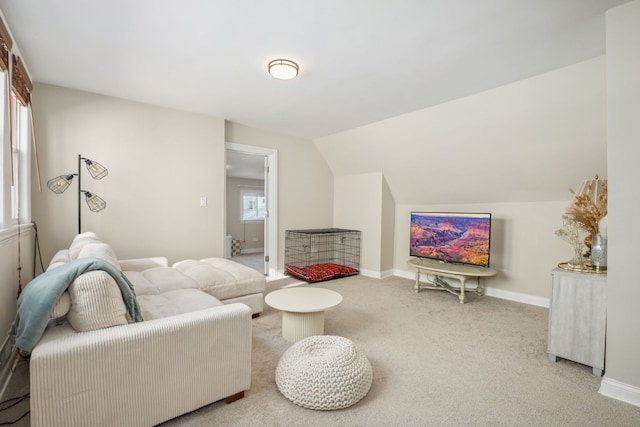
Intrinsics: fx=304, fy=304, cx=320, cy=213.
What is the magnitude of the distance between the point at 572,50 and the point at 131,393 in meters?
3.61

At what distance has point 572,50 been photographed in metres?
2.31

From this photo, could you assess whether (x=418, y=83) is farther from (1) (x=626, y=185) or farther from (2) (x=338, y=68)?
(1) (x=626, y=185)

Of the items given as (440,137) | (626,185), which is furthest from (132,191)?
(626,185)

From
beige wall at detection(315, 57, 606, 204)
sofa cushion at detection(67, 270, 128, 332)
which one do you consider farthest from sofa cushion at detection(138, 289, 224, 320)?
beige wall at detection(315, 57, 606, 204)

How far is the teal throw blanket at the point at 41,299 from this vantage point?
1.31 metres

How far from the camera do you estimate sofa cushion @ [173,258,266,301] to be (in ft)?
9.46

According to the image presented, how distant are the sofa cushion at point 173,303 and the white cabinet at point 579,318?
8.36 feet

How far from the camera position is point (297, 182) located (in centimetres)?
522

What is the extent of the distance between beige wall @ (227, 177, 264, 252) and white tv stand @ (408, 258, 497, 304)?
495cm

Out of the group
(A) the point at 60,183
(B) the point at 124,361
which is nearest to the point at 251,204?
(A) the point at 60,183

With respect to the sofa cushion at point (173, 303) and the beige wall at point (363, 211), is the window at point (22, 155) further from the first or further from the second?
the beige wall at point (363, 211)

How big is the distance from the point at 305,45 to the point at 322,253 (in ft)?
12.5

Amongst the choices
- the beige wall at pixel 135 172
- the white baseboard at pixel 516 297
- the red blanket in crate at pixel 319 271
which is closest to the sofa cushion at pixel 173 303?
the beige wall at pixel 135 172

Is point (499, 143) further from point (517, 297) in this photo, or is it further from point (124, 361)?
point (124, 361)
